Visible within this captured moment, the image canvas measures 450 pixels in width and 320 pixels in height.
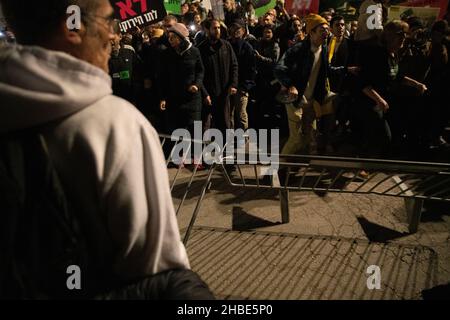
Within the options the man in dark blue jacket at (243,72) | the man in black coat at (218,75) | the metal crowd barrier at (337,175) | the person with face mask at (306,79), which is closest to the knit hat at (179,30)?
the man in black coat at (218,75)

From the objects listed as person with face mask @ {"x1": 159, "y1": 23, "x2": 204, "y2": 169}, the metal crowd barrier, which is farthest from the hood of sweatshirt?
person with face mask @ {"x1": 159, "y1": 23, "x2": 204, "y2": 169}

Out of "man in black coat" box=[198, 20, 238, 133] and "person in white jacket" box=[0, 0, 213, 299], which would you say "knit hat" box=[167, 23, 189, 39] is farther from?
"person in white jacket" box=[0, 0, 213, 299]

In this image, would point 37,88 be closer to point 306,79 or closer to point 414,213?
point 414,213

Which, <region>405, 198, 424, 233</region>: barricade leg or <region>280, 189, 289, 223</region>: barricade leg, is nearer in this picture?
<region>405, 198, 424, 233</region>: barricade leg

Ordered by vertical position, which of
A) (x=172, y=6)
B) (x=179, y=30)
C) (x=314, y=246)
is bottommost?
(x=314, y=246)

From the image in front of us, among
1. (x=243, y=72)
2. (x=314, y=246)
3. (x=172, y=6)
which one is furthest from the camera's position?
(x=172, y=6)

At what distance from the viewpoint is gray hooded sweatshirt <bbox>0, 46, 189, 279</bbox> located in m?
0.78

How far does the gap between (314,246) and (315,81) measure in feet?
7.26

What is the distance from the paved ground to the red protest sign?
354 centimetres

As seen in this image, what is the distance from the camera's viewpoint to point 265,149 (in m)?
5.62

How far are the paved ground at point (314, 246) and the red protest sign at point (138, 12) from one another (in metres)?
3.54

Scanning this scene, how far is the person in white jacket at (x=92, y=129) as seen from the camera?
0.78 m

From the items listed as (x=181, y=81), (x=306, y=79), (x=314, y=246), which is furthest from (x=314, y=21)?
(x=314, y=246)

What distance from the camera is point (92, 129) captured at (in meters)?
0.82
